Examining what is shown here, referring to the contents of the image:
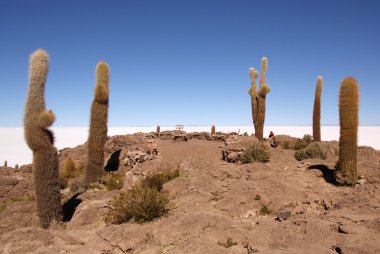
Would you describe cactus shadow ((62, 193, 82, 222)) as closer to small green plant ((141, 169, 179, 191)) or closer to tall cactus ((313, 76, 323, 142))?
small green plant ((141, 169, 179, 191))

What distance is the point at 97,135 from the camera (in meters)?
14.1

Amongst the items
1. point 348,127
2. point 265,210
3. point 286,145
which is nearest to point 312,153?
point 348,127

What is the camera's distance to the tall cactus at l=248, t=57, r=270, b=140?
22.5 meters

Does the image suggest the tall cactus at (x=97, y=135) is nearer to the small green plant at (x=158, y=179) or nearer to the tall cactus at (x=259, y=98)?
→ the small green plant at (x=158, y=179)

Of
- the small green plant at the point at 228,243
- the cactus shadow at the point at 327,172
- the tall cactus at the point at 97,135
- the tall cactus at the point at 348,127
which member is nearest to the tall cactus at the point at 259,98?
the cactus shadow at the point at 327,172

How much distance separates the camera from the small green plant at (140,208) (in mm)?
7941

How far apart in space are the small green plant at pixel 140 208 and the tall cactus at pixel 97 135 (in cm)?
577

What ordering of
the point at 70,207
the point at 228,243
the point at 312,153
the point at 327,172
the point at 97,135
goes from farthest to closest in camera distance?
the point at 312,153, the point at 97,135, the point at 327,172, the point at 70,207, the point at 228,243

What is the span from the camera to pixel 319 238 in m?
5.93

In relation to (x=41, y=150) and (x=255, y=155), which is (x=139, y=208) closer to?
(x=41, y=150)

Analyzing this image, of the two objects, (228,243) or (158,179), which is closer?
(228,243)

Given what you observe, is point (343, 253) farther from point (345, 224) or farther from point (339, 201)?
point (339, 201)

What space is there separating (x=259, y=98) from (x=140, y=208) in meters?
16.4

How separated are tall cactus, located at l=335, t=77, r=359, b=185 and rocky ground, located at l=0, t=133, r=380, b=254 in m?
0.61
